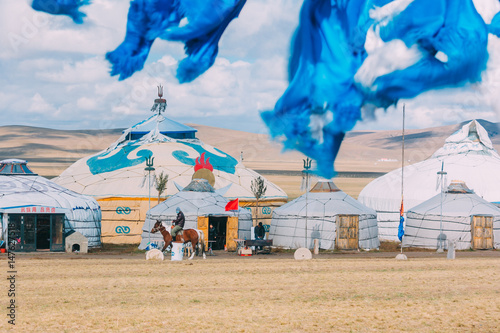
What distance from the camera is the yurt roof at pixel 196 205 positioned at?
41.8 m

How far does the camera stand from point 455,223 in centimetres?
4606

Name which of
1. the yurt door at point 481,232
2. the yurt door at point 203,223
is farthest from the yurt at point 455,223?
the yurt door at point 203,223

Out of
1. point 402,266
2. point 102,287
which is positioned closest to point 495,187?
point 402,266

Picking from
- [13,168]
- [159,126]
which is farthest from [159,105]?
[13,168]

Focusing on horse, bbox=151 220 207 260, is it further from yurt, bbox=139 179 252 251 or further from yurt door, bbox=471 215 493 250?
yurt door, bbox=471 215 493 250

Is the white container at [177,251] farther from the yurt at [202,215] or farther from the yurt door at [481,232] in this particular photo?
the yurt door at [481,232]

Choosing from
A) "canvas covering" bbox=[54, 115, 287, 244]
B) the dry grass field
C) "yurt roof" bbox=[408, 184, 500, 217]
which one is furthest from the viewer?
"canvas covering" bbox=[54, 115, 287, 244]

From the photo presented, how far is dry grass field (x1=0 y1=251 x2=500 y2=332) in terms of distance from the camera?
Answer: 16.4 meters

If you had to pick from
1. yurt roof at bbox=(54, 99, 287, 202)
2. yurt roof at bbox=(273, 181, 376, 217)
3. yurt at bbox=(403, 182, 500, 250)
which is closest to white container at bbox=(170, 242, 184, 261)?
yurt roof at bbox=(273, 181, 376, 217)

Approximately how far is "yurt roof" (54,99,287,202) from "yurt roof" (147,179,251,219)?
634cm

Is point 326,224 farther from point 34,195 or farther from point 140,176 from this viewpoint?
point 34,195

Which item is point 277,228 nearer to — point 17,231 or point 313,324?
point 17,231

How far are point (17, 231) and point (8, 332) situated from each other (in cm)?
2508

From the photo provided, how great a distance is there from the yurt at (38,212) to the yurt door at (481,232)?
71.8ft
